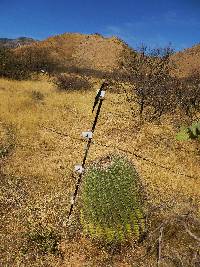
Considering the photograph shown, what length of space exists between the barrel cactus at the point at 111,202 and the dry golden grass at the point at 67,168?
13.3 inches

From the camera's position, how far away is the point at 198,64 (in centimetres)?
→ 4488

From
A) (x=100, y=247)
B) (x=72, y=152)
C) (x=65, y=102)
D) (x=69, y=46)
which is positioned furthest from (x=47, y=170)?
(x=69, y=46)

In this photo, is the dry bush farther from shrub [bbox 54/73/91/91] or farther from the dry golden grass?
shrub [bbox 54/73/91/91]

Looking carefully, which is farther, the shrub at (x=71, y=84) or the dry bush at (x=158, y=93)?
the shrub at (x=71, y=84)

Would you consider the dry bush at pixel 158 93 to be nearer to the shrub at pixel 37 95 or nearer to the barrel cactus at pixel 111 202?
the shrub at pixel 37 95

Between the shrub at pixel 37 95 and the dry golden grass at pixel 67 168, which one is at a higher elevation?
the shrub at pixel 37 95

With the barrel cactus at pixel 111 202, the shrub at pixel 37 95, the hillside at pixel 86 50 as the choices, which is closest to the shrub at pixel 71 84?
the shrub at pixel 37 95

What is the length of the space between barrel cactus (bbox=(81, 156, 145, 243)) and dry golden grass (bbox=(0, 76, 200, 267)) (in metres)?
0.34

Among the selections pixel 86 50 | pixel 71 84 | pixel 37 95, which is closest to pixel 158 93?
pixel 37 95

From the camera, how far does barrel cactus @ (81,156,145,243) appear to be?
20.3 feet

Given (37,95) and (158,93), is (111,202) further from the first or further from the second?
(37,95)

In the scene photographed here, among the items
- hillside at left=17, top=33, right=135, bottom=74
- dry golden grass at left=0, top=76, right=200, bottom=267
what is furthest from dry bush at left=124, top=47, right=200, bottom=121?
hillside at left=17, top=33, right=135, bottom=74

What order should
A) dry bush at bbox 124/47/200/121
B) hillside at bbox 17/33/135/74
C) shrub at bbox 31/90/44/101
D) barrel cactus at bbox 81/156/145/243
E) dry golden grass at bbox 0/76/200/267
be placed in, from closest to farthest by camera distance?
1. barrel cactus at bbox 81/156/145/243
2. dry golden grass at bbox 0/76/200/267
3. dry bush at bbox 124/47/200/121
4. shrub at bbox 31/90/44/101
5. hillside at bbox 17/33/135/74

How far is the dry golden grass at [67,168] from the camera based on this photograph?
6582 mm
